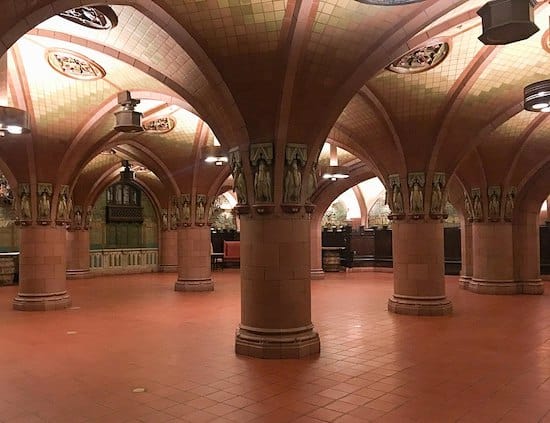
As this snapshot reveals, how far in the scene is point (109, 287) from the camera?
51.7 ft

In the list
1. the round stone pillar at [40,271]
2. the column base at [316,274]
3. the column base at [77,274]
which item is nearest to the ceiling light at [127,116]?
the round stone pillar at [40,271]

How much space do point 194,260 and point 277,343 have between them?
7.97 m

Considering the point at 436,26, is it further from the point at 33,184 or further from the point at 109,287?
the point at 109,287

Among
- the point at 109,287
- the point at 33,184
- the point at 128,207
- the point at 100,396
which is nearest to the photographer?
the point at 100,396

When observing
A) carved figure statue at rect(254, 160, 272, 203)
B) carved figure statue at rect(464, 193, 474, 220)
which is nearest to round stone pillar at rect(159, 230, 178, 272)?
carved figure statue at rect(464, 193, 474, 220)

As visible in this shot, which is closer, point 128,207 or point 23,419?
point 23,419

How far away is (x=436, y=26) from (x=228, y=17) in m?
2.81

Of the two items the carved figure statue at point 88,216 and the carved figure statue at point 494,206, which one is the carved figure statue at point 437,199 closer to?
the carved figure statue at point 494,206

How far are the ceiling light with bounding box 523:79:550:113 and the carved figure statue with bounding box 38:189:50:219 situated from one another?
932cm

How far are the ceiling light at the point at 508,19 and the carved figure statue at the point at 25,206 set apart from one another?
31.0 feet

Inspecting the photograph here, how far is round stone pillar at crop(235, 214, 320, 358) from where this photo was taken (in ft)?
21.2

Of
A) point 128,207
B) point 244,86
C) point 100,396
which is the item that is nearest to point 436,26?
point 244,86

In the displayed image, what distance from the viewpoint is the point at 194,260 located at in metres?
14.1

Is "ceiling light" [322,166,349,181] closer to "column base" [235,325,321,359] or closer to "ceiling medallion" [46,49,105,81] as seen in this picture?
"ceiling medallion" [46,49,105,81]
